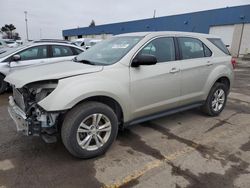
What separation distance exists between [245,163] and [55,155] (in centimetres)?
273

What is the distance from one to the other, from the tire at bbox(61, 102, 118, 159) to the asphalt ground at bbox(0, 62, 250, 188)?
0.17m

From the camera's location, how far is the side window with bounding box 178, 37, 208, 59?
4.24 metres

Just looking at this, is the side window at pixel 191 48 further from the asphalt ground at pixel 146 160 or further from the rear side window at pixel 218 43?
the asphalt ground at pixel 146 160

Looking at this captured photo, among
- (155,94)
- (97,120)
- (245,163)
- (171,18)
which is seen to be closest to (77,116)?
(97,120)

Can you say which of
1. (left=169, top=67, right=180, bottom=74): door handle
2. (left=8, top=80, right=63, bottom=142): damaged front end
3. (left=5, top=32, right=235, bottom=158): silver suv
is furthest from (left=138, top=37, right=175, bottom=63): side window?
(left=8, top=80, right=63, bottom=142): damaged front end

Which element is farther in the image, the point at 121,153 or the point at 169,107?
the point at 169,107

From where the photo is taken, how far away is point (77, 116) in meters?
2.94

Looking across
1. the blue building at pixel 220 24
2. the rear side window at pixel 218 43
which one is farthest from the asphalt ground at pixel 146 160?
the blue building at pixel 220 24

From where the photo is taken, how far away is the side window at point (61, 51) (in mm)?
7246

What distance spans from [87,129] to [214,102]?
313 centimetres

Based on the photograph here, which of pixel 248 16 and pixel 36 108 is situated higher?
pixel 248 16

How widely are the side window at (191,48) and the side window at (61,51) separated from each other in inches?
172

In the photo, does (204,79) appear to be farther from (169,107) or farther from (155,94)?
(155,94)

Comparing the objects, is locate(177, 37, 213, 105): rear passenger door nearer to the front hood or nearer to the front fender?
the front fender
